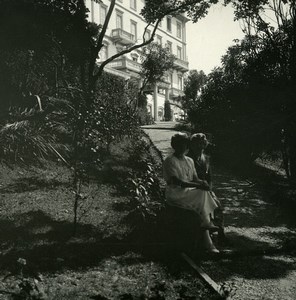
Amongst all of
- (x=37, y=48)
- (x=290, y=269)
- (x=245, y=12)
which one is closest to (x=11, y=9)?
(x=37, y=48)

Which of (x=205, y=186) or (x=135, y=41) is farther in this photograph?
(x=135, y=41)

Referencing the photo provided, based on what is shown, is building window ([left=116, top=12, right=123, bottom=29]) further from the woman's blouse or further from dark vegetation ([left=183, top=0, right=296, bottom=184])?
the woman's blouse

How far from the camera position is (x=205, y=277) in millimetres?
4211

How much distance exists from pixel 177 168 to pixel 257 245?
200 centimetres

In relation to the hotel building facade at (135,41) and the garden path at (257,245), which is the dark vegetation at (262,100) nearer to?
the garden path at (257,245)

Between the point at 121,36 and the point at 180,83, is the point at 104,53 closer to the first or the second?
the point at 121,36

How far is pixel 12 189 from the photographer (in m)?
7.54

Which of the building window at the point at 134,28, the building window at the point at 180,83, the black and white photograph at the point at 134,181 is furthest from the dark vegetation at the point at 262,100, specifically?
the building window at the point at 180,83

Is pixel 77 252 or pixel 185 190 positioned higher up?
pixel 185 190

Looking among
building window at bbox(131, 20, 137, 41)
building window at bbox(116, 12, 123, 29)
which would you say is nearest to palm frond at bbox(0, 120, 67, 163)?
building window at bbox(116, 12, 123, 29)

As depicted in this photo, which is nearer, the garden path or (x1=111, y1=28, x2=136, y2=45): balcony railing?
the garden path

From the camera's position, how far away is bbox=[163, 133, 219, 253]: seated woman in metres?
5.07

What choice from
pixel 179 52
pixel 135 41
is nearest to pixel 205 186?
pixel 135 41

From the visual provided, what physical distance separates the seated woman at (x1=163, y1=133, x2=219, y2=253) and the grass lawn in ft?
2.07
